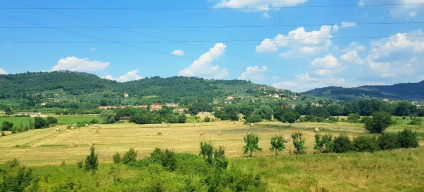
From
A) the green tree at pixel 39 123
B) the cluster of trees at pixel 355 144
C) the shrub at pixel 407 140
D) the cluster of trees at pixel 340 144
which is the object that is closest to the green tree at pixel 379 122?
the shrub at pixel 407 140

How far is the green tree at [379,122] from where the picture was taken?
71750mm

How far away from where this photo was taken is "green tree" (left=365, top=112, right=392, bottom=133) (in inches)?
2825

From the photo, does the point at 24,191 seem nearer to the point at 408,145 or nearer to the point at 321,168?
the point at 321,168

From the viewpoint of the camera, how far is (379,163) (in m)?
40.0

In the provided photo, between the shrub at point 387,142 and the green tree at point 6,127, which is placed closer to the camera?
the shrub at point 387,142

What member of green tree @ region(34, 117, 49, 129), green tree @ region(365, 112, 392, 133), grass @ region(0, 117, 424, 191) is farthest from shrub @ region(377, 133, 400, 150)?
green tree @ region(34, 117, 49, 129)

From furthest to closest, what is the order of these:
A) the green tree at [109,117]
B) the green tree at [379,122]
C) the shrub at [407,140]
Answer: the green tree at [109,117] < the green tree at [379,122] < the shrub at [407,140]

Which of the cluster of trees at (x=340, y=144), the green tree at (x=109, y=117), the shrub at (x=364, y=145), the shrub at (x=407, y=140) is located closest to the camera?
the cluster of trees at (x=340, y=144)

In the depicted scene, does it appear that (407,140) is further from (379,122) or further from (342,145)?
(379,122)

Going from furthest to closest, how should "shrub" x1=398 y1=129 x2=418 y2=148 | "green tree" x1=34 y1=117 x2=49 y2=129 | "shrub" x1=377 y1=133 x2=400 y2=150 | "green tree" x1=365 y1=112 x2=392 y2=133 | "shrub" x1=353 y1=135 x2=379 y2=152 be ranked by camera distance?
"green tree" x1=34 y1=117 x2=49 y2=129, "green tree" x1=365 y1=112 x2=392 y2=133, "shrub" x1=398 y1=129 x2=418 y2=148, "shrub" x1=377 y1=133 x2=400 y2=150, "shrub" x1=353 y1=135 x2=379 y2=152

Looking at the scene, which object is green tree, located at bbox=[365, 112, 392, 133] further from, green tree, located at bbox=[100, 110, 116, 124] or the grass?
green tree, located at bbox=[100, 110, 116, 124]

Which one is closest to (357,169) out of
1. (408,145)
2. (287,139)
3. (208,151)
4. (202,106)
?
(208,151)

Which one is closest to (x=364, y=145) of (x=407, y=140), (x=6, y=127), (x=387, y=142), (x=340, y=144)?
(x=340, y=144)

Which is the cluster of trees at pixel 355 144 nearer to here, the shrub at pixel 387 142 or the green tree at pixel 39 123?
the shrub at pixel 387 142
